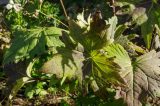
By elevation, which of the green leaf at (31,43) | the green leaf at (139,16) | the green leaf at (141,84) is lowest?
the green leaf at (141,84)

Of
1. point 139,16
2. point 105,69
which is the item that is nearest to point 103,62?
point 105,69

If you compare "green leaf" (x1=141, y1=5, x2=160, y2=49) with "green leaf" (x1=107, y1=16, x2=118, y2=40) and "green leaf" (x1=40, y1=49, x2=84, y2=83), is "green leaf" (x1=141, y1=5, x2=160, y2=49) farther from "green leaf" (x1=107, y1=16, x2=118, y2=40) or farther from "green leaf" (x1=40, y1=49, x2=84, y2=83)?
"green leaf" (x1=40, y1=49, x2=84, y2=83)

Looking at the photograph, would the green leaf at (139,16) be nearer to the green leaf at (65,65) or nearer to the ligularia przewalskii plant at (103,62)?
the ligularia przewalskii plant at (103,62)

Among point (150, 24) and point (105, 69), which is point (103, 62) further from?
point (150, 24)

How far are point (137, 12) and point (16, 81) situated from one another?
2.07ft

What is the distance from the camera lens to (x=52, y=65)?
1388 millimetres

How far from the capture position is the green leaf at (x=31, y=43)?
1.61 m

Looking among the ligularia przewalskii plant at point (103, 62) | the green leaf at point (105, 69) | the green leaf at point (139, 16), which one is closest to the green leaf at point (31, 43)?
the ligularia przewalskii plant at point (103, 62)

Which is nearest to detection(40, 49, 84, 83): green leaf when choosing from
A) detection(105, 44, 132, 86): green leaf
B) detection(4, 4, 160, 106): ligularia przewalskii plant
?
detection(4, 4, 160, 106): ligularia przewalskii plant

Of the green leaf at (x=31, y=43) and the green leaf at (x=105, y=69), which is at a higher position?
the green leaf at (x=31, y=43)

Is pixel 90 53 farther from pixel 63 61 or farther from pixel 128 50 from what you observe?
pixel 128 50

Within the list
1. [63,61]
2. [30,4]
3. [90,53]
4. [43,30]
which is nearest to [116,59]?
[90,53]

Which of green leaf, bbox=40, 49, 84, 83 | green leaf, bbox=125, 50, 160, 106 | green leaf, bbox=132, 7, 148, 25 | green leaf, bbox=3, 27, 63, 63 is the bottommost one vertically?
green leaf, bbox=125, 50, 160, 106

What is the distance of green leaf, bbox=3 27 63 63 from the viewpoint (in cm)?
161
